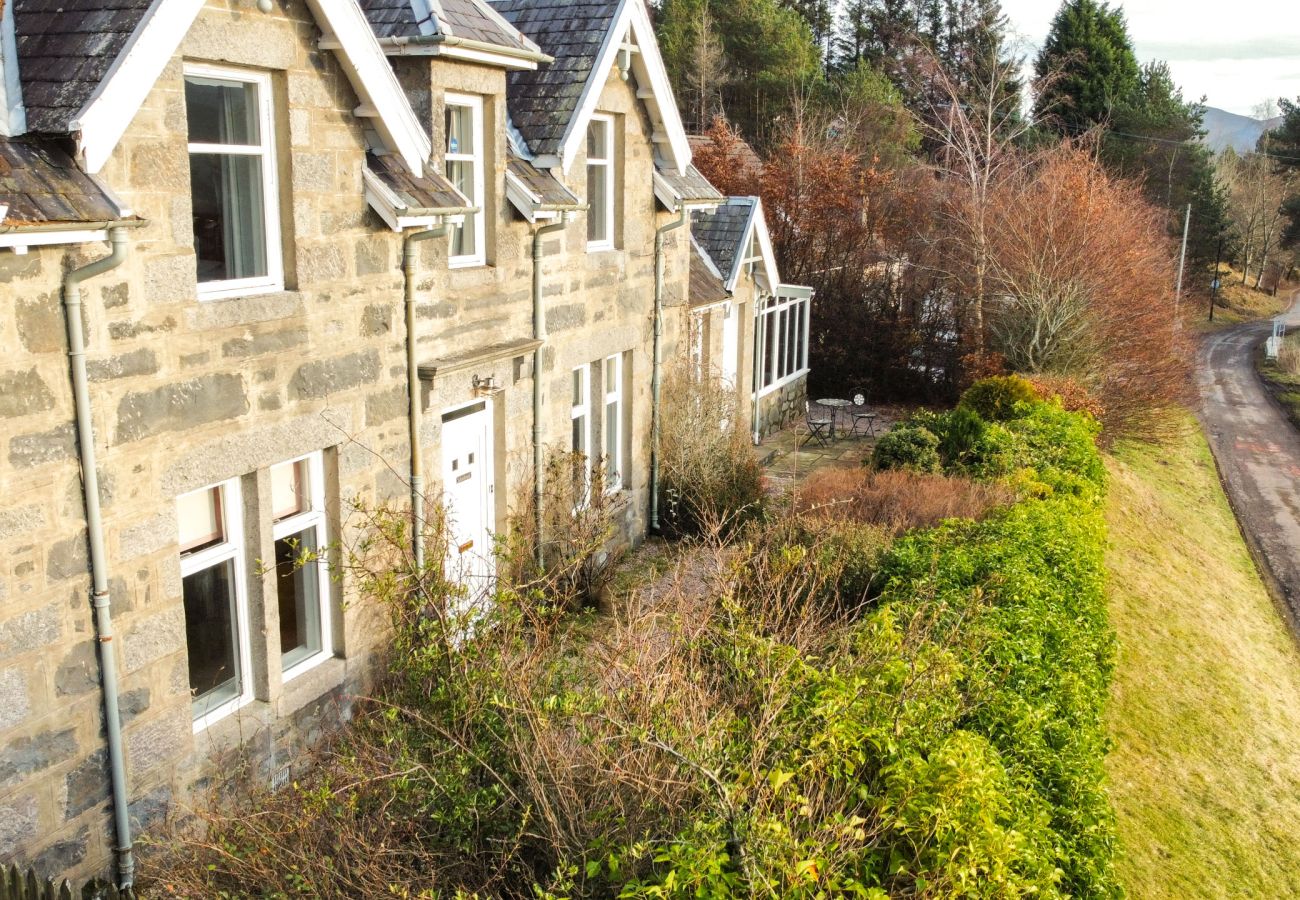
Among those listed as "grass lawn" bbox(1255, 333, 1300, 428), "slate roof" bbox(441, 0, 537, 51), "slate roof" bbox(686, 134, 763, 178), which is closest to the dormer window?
"slate roof" bbox(441, 0, 537, 51)

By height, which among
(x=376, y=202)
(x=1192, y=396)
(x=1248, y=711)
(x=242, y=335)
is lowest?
(x=1248, y=711)

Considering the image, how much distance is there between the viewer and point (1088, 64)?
2004 inches

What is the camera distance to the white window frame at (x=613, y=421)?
14.5 metres

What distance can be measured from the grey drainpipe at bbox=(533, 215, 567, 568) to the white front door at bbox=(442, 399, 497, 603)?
2.13 ft

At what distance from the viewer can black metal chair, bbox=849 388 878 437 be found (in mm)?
24672

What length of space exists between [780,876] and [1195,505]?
2237cm

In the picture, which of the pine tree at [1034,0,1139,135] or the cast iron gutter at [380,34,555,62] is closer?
the cast iron gutter at [380,34,555,62]

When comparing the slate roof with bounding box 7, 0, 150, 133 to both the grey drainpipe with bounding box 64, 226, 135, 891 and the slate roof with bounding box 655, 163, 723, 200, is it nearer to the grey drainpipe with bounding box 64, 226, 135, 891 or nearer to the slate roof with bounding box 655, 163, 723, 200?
the grey drainpipe with bounding box 64, 226, 135, 891

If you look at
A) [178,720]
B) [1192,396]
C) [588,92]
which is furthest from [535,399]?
[1192,396]

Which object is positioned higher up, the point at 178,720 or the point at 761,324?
the point at 761,324

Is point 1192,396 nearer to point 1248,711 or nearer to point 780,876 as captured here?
point 1248,711

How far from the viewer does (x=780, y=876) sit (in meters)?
4.88

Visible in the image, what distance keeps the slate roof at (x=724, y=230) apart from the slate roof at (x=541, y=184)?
9268 mm

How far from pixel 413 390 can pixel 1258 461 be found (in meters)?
28.2
